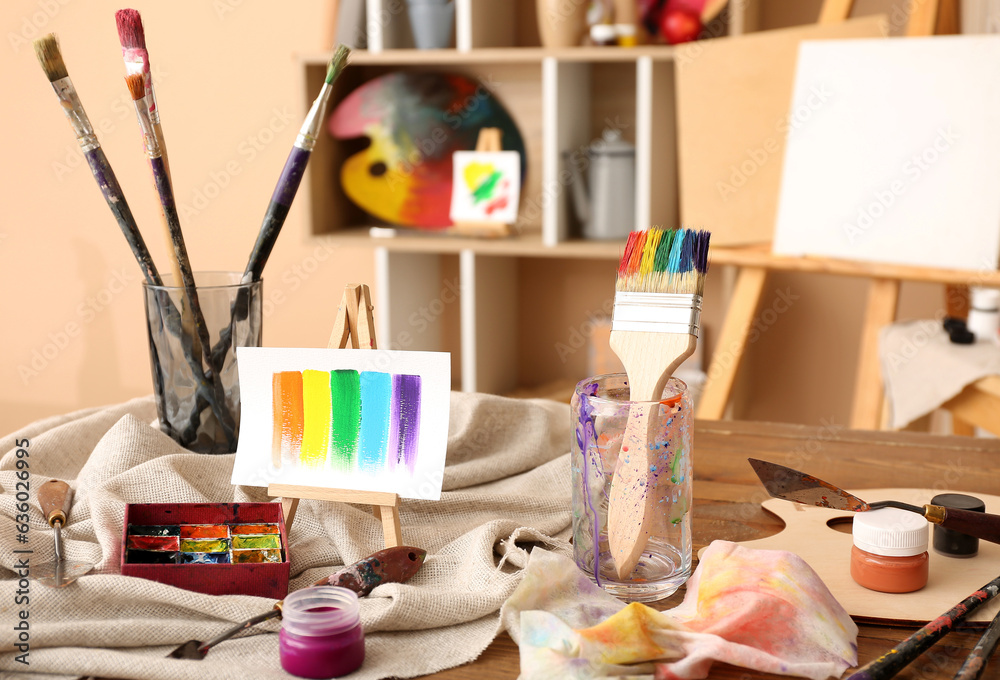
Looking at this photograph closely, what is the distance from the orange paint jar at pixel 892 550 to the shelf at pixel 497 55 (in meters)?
1.41

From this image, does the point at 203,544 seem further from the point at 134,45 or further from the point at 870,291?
the point at 870,291

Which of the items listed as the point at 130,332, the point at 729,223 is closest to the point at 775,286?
the point at 729,223

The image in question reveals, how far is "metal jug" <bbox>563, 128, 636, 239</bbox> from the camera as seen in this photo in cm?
213

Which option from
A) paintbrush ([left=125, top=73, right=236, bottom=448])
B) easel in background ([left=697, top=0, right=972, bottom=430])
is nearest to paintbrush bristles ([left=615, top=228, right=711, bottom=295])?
paintbrush ([left=125, top=73, right=236, bottom=448])

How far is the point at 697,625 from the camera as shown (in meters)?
0.69

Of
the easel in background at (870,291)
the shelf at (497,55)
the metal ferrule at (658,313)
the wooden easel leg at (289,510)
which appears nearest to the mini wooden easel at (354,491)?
the wooden easel leg at (289,510)

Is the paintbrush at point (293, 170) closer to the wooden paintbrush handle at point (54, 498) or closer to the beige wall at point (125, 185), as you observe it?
the wooden paintbrush handle at point (54, 498)

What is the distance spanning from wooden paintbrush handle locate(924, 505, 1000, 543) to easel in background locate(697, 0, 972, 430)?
93 cm

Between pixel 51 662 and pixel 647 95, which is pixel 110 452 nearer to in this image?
pixel 51 662

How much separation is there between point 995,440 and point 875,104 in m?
0.81

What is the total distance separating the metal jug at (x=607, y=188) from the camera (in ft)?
6.99

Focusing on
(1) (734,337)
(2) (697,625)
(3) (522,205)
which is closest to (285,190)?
(2) (697,625)

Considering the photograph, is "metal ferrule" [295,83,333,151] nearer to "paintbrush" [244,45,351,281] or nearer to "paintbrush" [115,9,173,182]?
"paintbrush" [244,45,351,281]

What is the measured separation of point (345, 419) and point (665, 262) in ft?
1.10
